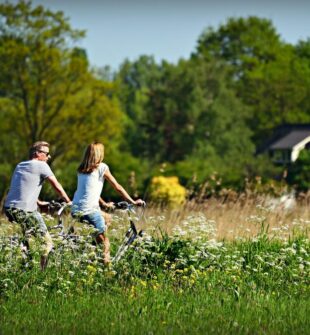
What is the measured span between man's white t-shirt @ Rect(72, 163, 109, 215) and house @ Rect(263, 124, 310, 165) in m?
53.2

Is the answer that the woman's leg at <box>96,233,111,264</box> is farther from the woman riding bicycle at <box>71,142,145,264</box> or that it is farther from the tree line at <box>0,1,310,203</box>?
the tree line at <box>0,1,310,203</box>

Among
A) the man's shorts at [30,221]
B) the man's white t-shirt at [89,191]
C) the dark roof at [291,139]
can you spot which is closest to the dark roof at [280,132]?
the dark roof at [291,139]

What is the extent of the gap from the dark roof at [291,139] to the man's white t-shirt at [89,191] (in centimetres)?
5446

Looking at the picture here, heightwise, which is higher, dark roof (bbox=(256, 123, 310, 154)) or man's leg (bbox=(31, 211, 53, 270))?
dark roof (bbox=(256, 123, 310, 154))

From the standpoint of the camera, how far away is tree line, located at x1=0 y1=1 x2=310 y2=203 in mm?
45469

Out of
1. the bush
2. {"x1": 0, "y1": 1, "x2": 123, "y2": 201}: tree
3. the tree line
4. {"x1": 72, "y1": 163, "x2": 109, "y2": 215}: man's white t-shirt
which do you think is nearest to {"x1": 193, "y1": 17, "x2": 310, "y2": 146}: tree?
the tree line

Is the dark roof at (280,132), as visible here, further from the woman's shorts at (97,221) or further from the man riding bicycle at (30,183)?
the man riding bicycle at (30,183)

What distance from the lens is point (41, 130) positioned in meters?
45.7

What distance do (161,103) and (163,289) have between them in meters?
54.8

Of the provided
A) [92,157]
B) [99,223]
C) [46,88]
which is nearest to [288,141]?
[46,88]

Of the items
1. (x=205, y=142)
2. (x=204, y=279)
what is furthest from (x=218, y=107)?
(x=204, y=279)

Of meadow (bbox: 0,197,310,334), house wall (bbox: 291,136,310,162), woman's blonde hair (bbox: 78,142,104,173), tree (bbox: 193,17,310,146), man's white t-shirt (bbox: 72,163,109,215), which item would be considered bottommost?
meadow (bbox: 0,197,310,334)

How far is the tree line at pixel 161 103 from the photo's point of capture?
45469 millimetres

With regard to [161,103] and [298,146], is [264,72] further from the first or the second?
[161,103]
